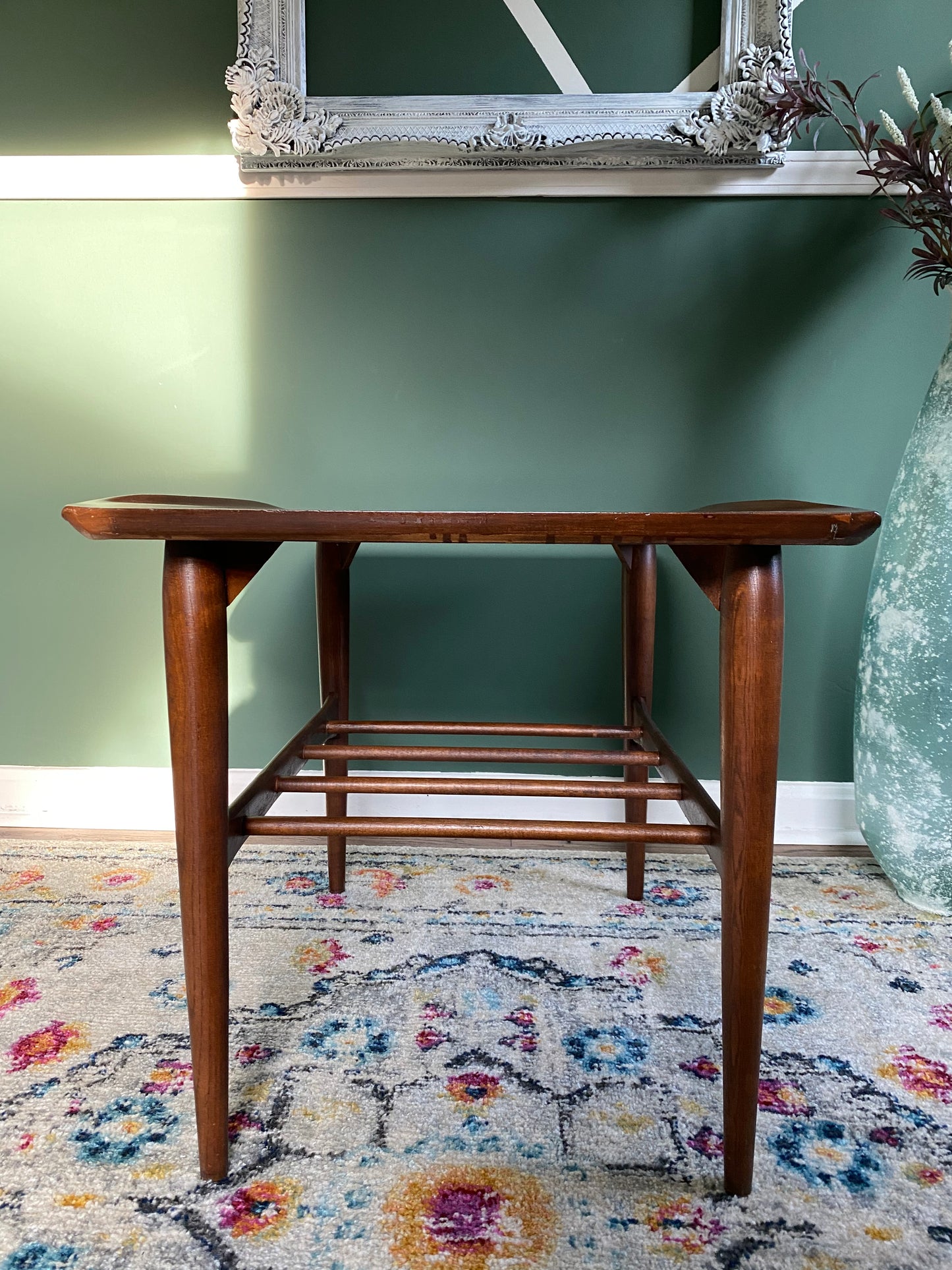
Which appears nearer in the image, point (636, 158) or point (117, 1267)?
point (117, 1267)

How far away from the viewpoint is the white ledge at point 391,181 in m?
1.31

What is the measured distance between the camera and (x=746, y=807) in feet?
2.08

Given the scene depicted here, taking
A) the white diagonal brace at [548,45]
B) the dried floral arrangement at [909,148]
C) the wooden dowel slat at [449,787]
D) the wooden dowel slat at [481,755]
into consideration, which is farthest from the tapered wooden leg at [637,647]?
the white diagonal brace at [548,45]

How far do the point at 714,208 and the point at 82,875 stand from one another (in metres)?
1.59

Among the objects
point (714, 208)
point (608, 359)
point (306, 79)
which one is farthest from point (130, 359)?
point (714, 208)

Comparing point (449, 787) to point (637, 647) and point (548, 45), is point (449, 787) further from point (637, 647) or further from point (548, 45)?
point (548, 45)

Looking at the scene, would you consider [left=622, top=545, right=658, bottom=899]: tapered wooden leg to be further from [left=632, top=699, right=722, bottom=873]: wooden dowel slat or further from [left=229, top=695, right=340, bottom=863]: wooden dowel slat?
[left=229, top=695, right=340, bottom=863]: wooden dowel slat

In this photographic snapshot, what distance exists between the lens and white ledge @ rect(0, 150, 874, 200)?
131 centimetres

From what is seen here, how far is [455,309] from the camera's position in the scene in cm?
137

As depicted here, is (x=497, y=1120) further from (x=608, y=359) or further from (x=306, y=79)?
(x=306, y=79)

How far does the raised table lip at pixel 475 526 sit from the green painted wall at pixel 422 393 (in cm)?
81

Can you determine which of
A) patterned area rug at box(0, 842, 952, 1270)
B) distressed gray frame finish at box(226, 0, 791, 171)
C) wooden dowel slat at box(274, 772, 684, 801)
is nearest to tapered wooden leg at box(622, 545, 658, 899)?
patterned area rug at box(0, 842, 952, 1270)

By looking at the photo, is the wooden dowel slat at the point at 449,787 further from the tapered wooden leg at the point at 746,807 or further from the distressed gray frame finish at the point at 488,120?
the distressed gray frame finish at the point at 488,120

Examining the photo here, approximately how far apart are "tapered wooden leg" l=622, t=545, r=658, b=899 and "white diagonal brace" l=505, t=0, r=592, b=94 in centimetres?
82
